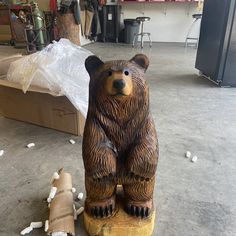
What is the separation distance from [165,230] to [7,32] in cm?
641

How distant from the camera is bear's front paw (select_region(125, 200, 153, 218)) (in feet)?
3.41

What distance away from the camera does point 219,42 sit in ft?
10.1

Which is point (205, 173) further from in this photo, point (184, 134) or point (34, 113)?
point (34, 113)

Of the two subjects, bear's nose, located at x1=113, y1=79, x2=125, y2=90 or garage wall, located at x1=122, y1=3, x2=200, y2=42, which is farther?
garage wall, located at x1=122, y1=3, x2=200, y2=42

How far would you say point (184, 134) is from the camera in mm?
2074

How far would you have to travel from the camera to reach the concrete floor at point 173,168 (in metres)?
1.25

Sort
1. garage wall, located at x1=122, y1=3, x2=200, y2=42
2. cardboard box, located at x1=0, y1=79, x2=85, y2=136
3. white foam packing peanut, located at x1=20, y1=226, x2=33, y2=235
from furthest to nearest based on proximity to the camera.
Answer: garage wall, located at x1=122, y1=3, x2=200, y2=42 < cardboard box, located at x1=0, y1=79, x2=85, y2=136 < white foam packing peanut, located at x1=20, y1=226, x2=33, y2=235

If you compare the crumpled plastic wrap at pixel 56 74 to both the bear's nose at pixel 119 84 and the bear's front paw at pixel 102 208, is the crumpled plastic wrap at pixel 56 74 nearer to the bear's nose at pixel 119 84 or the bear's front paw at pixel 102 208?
the bear's front paw at pixel 102 208

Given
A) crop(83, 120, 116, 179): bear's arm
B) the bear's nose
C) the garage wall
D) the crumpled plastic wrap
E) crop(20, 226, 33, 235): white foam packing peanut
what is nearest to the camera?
the bear's nose

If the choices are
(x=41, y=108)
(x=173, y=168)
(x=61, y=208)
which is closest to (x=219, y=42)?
(x=173, y=168)

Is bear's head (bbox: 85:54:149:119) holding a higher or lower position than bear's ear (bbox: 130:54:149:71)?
lower

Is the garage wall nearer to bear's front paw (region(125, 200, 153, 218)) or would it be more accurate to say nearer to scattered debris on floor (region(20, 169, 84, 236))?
scattered debris on floor (region(20, 169, 84, 236))

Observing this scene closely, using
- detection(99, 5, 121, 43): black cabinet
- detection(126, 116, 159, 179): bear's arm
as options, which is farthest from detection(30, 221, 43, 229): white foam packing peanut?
detection(99, 5, 121, 43): black cabinet

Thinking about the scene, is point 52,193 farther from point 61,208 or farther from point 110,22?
point 110,22
